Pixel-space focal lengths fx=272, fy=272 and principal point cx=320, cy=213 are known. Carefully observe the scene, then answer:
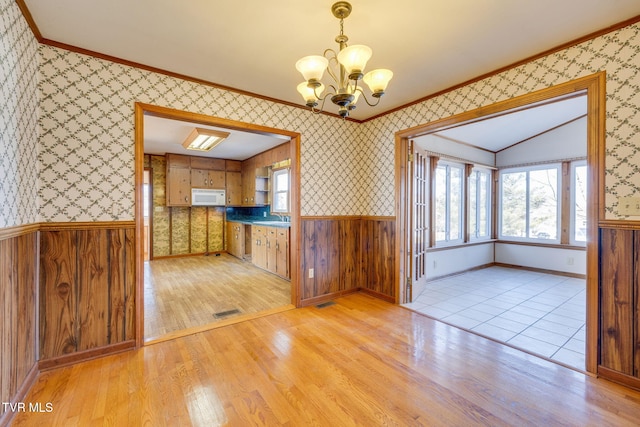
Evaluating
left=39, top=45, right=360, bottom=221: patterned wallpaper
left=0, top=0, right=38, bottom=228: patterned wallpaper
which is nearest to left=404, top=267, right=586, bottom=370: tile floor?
left=39, top=45, right=360, bottom=221: patterned wallpaper

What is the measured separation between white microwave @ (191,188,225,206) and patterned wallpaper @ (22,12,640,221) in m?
4.11

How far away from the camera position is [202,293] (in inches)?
153

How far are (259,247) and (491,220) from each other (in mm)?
4954

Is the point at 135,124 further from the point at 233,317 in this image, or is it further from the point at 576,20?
the point at 576,20

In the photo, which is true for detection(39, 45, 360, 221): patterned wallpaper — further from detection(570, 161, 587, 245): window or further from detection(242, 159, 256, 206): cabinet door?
detection(570, 161, 587, 245): window

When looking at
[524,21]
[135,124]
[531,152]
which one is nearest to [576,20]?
[524,21]

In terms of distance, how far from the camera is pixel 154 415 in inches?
62.6

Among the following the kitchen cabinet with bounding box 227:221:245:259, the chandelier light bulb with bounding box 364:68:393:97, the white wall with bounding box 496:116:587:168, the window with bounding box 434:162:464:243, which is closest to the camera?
the chandelier light bulb with bounding box 364:68:393:97

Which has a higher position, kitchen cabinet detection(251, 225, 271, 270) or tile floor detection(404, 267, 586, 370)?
kitchen cabinet detection(251, 225, 271, 270)

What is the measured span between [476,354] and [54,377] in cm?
323

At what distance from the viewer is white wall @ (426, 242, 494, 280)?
466 centimetres

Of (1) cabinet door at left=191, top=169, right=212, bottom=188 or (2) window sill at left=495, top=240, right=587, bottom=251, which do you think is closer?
(2) window sill at left=495, top=240, right=587, bottom=251

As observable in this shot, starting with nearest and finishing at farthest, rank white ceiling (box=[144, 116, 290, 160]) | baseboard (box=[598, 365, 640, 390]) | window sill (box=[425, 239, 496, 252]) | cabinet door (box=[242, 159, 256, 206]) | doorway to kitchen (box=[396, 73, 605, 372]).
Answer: baseboard (box=[598, 365, 640, 390])
doorway to kitchen (box=[396, 73, 605, 372])
white ceiling (box=[144, 116, 290, 160])
window sill (box=[425, 239, 496, 252])
cabinet door (box=[242, 159, 256, 206])

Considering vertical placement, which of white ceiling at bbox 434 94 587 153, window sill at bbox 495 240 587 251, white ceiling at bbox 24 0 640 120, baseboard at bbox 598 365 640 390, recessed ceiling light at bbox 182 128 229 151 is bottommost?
baseboard at bbox 598 365 640 390
